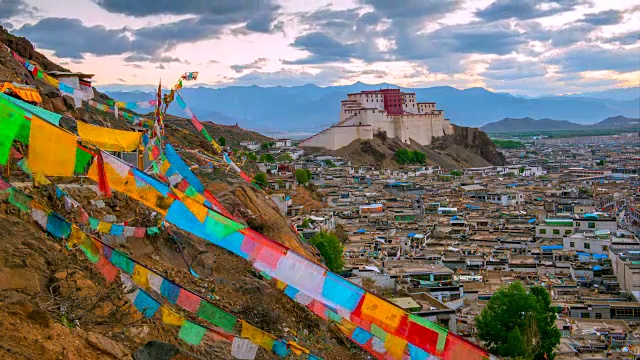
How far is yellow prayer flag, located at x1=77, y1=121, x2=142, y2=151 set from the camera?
779 centimetres

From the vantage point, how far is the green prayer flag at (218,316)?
6.21 metres

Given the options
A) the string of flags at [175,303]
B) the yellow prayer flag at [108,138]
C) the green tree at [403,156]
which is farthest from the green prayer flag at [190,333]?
the green tree at [403,156]

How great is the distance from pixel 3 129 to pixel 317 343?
5.37 metres

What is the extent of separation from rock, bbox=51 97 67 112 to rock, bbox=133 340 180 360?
1128cm

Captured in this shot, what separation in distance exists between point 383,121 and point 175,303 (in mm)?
66751

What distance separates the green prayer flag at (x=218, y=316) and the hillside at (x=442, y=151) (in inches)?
2307

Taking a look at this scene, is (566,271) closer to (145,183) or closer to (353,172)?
(145,183)

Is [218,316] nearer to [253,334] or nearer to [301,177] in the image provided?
[253,334]

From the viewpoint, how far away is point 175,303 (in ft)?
21.4

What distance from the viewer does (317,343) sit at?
9.53 meters

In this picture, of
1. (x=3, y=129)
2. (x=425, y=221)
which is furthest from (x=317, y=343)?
(x=425, y=221)

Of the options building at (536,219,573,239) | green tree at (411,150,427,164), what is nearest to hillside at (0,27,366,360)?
building at (536,219,573,239)

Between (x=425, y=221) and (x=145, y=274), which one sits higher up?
(x=145, y=274)

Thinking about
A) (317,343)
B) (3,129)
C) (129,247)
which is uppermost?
(3,129)
